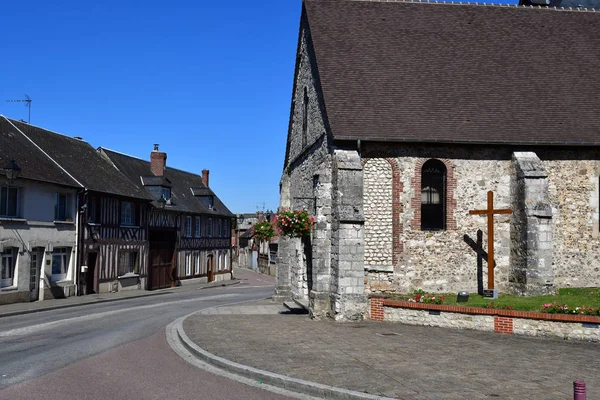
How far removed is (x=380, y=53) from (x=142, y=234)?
1888 cm

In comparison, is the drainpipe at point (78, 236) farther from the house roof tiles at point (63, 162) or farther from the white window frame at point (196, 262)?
the white window frame at point (196, 262)

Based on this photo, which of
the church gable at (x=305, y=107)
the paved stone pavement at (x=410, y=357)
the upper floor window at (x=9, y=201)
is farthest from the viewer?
the upper floor window at (x=9, y=201)

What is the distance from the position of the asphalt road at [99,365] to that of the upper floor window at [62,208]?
895cm

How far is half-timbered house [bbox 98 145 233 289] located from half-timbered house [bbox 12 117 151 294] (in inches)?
52.7

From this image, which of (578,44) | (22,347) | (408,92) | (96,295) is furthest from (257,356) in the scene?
(96,295)

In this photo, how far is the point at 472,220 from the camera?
54.5 ft

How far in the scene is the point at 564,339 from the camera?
11953mm

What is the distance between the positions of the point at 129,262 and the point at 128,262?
173 millimetres

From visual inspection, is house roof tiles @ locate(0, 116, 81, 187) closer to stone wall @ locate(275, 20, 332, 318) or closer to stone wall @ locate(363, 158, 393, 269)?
stone wall @ locate(275, 20, 332, 318)

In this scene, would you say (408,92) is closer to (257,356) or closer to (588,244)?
(588,244)

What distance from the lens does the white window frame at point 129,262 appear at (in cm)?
3016

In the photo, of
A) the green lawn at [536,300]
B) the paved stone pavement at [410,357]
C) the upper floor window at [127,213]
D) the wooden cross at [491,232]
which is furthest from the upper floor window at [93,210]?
the wooden cross at [491,232]

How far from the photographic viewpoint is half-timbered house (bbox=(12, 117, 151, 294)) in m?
26.2

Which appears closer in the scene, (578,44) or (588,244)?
(588,244)
